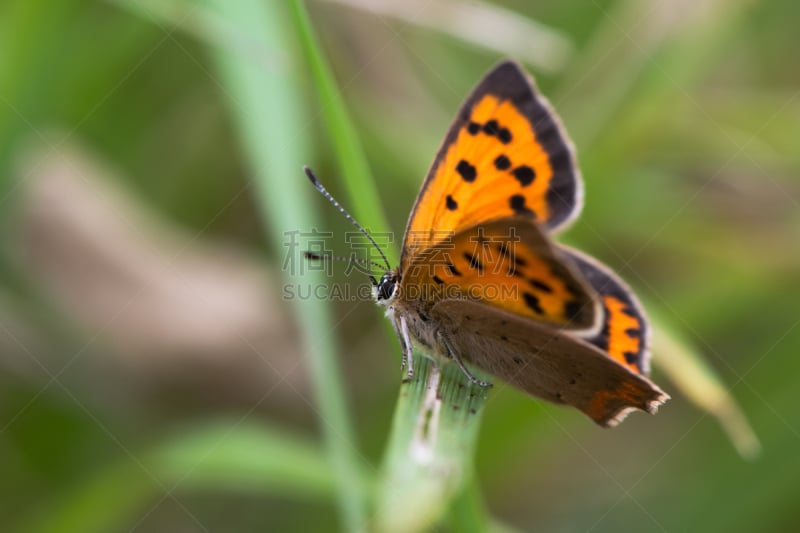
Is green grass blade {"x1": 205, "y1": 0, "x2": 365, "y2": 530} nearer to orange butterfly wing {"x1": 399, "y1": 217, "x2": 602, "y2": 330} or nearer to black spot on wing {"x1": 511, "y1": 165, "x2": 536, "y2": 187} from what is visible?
orange butterfly wing {"x1": 399, "y1": 217, "x2": 602, "y2": 330}

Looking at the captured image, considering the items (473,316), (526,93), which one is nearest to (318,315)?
(473,316)

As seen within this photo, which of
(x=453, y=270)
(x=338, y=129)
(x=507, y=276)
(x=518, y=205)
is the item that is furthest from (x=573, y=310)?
(x=338, y=129)

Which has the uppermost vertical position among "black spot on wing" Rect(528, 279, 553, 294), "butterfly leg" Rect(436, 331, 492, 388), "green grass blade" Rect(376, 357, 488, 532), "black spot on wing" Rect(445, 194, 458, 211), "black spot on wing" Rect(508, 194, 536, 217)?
"black spot on wing" Rect(508, 194, 536, 217)

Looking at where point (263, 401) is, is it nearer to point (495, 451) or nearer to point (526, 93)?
point (495, 451)

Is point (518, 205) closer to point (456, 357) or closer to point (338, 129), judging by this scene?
point (456, 357)

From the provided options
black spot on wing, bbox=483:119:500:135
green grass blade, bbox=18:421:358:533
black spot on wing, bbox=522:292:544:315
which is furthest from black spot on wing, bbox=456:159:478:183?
green grass blade, bbox=18:421:358:533

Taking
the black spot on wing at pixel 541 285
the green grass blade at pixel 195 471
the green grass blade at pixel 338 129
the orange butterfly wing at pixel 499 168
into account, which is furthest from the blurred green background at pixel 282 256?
the black spot on wing at pixel 541 285
